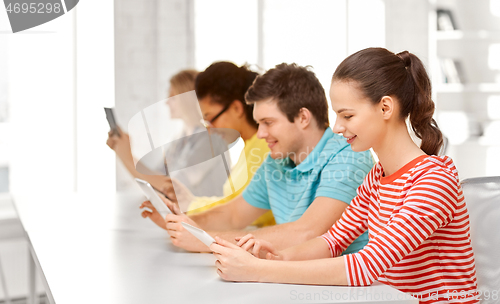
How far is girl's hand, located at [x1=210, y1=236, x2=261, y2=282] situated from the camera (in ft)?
2.70

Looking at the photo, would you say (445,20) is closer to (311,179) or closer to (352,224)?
(311,179)

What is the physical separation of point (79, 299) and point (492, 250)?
748mm

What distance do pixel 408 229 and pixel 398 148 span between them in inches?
7.4

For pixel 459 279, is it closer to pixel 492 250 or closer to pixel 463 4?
pixel 492 250

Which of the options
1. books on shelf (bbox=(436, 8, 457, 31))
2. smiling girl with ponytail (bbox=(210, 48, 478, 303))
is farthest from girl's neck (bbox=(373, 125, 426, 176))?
books on shelf (bbox=(436, 8, 457, 31))

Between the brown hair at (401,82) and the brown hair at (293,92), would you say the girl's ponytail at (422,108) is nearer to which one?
the brown hair at (401,82)

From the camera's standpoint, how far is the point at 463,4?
354 centimetres

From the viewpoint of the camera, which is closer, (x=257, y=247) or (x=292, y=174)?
(x=257, y=247)

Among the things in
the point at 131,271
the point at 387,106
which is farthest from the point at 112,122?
the point at 387,106

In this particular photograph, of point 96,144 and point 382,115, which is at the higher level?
point 382,115

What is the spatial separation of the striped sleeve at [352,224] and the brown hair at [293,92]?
1.31 feet

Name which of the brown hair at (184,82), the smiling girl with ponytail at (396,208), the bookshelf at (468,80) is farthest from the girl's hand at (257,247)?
the bookshelf at (468,80)

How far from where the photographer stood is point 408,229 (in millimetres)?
807

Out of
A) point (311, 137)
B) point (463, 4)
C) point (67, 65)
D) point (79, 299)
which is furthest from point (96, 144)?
point (463, 4)
